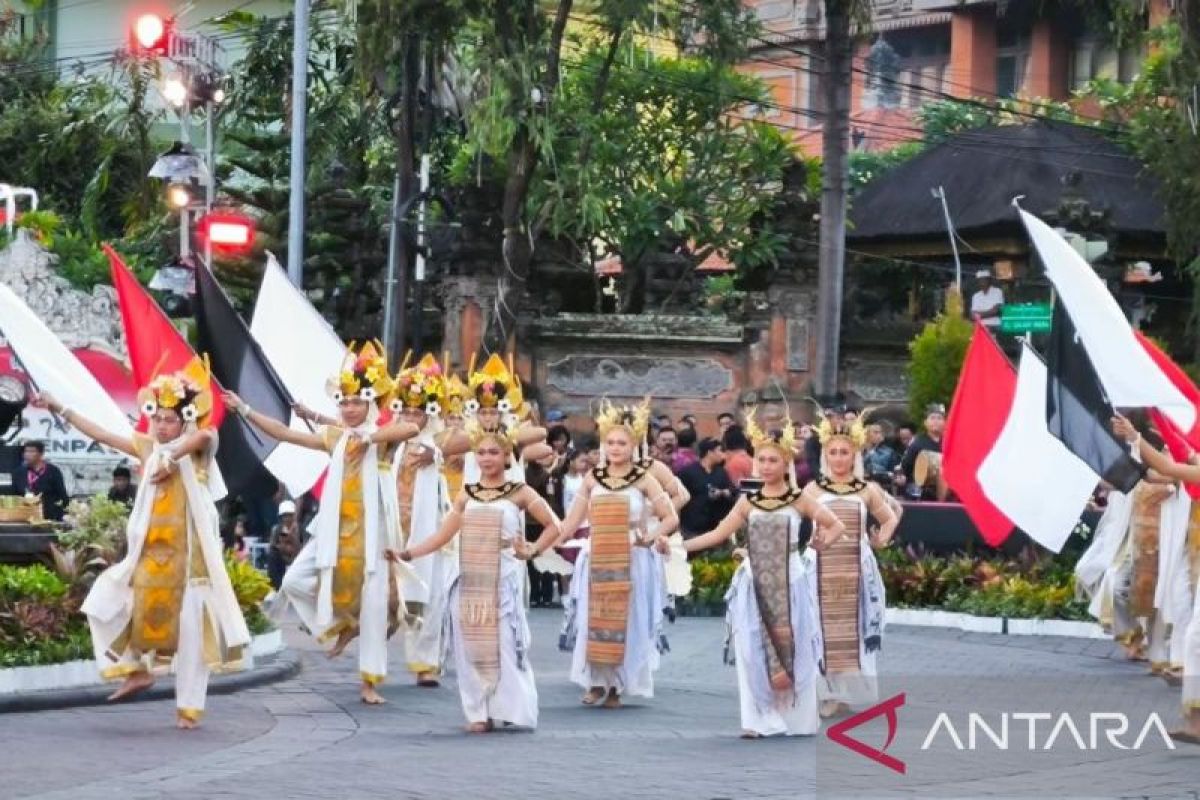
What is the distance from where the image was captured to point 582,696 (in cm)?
1678

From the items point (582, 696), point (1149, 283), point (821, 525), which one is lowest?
point (582, 696)

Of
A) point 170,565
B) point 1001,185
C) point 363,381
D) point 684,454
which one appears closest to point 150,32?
point 684,454

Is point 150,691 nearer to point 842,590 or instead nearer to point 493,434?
point 493,434

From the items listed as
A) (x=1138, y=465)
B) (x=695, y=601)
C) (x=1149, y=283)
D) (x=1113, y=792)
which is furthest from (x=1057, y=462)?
(x=1149, y=283)

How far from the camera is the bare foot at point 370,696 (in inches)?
630

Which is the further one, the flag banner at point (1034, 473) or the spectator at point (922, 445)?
the spectator at point (922, 445)

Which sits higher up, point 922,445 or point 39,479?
point 922,445

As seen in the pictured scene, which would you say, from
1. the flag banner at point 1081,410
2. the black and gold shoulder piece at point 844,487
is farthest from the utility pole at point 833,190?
the black and gold shoulder piece at point 844,487

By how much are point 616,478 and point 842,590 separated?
1436mm

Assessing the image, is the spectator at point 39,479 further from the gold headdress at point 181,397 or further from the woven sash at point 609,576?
the gold headdress at point 181,397

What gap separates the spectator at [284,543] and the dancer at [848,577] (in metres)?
7.73

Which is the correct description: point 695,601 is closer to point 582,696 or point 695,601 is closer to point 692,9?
point 582,696

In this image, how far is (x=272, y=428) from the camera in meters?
16.0

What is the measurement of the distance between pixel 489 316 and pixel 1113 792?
2345 cm
